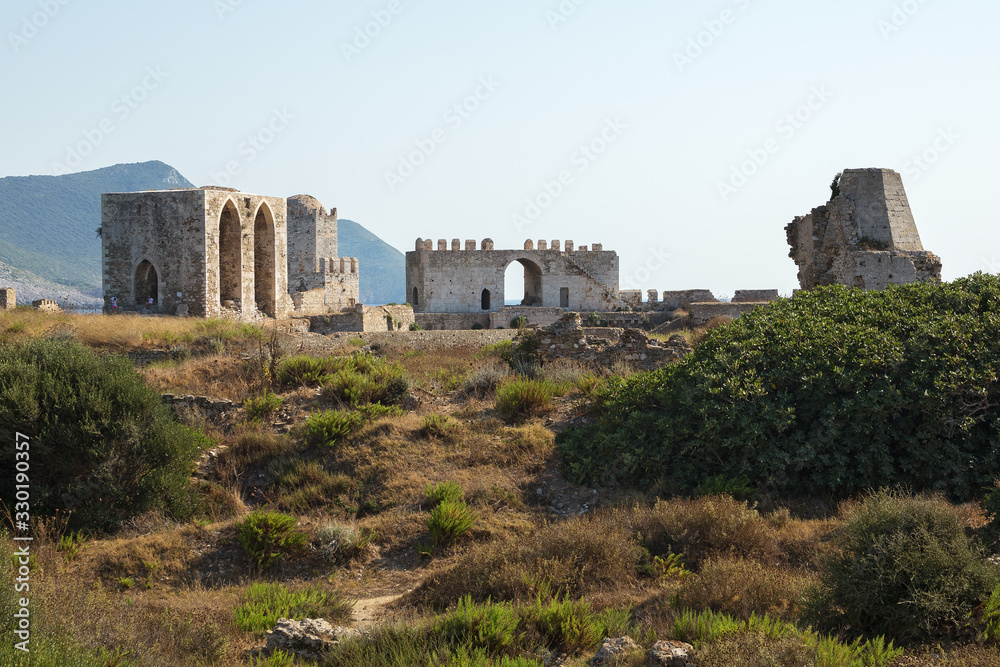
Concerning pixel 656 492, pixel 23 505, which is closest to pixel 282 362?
pixel 23 505

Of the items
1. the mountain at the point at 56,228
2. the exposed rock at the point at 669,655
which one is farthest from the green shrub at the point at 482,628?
the mountain at the point at 56,228

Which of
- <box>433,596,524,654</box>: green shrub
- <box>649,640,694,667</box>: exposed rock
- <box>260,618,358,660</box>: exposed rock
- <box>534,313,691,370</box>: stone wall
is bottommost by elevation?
<box>260,618,358,660</box>: exposed rock

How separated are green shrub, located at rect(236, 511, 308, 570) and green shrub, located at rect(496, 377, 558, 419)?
3.72 m

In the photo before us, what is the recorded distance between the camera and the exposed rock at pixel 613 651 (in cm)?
473

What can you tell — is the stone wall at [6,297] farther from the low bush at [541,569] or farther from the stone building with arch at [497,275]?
the low bush at [541,569]

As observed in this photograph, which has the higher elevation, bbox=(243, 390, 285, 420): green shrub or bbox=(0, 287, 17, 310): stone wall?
bbox=(0, 287, 17, 310): stone wall

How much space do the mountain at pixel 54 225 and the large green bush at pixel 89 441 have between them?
131046 millimetres

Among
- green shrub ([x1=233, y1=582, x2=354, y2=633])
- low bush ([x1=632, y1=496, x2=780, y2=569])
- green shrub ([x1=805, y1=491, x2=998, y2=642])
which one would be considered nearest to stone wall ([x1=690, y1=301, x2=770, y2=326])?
low bush ([x1=632, y1=496, x2=780, y2=569])

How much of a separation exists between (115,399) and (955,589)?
336 inches

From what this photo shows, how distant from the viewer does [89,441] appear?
866 cm

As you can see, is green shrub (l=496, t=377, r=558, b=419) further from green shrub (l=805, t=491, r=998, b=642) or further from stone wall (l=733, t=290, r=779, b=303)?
stone wall (l=733, t=290, r=779, b=303)

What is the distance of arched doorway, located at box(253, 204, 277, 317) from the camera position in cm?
2378

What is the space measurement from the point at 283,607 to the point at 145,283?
62.1 feet

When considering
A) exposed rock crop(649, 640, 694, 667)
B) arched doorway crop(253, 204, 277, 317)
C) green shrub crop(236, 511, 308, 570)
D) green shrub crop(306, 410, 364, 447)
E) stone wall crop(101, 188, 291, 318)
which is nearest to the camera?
exposed rock crop(649, 640, 694, 667)
